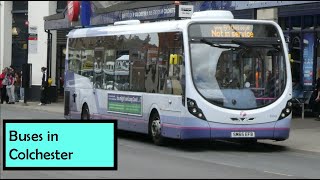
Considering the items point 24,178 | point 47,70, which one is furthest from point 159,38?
point 47,70

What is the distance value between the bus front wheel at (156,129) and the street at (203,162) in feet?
0.64

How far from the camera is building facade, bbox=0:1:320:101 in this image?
72.6ft

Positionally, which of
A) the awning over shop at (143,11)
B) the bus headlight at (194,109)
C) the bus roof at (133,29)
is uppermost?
the awning over shop at (143,11)

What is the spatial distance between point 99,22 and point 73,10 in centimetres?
135

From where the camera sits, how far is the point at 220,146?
15336mm

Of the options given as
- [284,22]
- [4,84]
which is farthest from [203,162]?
[4,84]

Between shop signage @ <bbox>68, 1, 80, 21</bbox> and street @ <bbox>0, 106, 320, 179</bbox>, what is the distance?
1373 cm

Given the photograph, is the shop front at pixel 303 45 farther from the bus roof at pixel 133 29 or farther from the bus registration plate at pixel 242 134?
the bus registration plate at pixel 242 134

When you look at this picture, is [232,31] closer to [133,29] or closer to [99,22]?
[133,29]

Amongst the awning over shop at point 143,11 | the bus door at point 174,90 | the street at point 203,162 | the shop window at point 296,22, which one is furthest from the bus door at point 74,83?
the shop window at point 296,22

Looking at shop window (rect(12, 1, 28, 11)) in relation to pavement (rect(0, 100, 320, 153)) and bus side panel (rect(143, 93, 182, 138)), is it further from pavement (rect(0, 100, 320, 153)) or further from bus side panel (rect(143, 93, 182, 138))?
bus side panel (rect(143, 93, 182, 138))

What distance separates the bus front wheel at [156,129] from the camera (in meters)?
14.6

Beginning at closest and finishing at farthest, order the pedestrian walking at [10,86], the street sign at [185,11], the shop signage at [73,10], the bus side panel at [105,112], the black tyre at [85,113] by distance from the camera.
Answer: the bus side panel at [105,112], the black tyre at [85,113], the street sign at [185,11], the shop signage at [73,10], the pedestrian walking at [10,86]

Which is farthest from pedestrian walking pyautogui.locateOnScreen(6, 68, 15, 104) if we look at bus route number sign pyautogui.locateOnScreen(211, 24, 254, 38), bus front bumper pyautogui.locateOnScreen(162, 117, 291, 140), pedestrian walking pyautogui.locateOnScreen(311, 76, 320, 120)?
bus route number sign pyautogui.locateOnScreen(211, 24, 254, 38)
